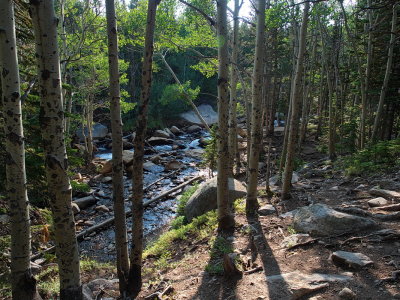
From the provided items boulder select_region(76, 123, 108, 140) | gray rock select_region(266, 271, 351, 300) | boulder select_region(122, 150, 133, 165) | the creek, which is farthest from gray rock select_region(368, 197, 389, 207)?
boulder select_region(76, 123, 108, 140)

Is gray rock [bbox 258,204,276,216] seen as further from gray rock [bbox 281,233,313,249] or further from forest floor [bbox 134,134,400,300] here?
gray rock [bbox 281,233,313,249]

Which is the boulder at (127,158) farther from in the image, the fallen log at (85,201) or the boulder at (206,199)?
the boulder at (206,199)

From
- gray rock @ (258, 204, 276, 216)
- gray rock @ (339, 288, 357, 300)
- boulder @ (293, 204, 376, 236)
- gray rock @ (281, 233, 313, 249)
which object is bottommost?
gray rock @ (258, 204, 276, 216)

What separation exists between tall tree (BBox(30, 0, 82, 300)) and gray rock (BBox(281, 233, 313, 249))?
128 inches

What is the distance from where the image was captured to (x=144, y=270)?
20.0 ft

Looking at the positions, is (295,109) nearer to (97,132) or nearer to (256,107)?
(256,107)

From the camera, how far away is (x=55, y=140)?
3.18m

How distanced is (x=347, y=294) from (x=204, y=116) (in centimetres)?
3255

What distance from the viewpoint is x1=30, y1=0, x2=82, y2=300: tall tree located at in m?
3.00

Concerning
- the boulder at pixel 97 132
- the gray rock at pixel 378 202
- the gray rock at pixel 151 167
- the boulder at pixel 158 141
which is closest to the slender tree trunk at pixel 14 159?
the gray rock at pixel 378 202

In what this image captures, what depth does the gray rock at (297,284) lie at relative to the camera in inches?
144

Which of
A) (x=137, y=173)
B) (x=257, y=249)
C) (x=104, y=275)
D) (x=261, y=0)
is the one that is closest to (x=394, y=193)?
(x=257, y=249)

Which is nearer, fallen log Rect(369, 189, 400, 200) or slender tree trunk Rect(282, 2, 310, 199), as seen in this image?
fallen log Rect(369, 189, 400, 200)

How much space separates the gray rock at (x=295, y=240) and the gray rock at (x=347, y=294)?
5.25 feet
